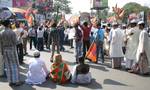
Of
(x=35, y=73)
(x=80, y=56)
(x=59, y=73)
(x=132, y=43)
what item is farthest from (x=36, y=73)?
(x=132, y=43)

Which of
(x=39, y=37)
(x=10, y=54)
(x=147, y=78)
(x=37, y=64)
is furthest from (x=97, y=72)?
(x=39, y=37)

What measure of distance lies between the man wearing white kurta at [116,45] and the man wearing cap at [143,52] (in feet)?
4.16

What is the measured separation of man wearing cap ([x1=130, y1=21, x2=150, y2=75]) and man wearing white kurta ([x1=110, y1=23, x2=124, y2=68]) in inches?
49.9

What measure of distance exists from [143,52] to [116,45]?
1.90 m

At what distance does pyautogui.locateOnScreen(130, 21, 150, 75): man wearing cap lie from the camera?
12.9 metres

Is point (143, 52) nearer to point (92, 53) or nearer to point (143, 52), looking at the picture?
point (143, 52)

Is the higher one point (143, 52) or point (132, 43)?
point (132, 43)

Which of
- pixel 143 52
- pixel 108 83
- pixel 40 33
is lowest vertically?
pixel 108 83

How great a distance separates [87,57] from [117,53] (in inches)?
82.5

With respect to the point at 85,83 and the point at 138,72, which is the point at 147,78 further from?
the point at 85,83

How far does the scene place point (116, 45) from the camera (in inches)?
581

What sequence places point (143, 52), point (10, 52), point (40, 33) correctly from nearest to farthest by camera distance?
point (10, 52)
point (143, 52)
point (40, 33)

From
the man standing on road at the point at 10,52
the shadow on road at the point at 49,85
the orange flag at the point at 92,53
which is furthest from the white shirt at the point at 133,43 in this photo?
the man standing on road at the point at 10,52

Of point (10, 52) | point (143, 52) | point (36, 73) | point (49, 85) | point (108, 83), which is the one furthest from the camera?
point (143, 52)
